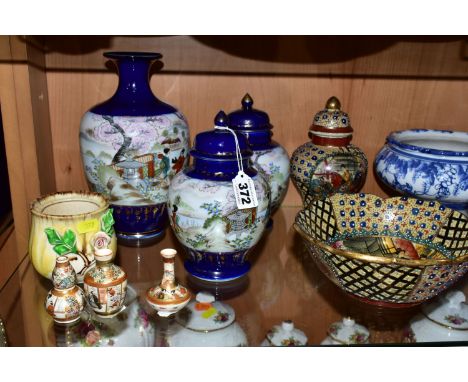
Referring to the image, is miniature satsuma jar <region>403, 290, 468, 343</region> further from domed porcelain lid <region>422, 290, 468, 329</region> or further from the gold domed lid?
the gold domed lid

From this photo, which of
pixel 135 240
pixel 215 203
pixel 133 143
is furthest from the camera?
pixel 135 240

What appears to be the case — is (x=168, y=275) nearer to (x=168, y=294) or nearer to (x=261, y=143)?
(x=168, y=294)

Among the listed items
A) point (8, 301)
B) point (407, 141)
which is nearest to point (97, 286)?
point (8, 301)

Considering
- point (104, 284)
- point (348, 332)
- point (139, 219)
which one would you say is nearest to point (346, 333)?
point (348, 332)

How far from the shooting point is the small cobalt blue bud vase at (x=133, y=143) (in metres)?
0.92

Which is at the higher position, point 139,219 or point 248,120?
point 248,120

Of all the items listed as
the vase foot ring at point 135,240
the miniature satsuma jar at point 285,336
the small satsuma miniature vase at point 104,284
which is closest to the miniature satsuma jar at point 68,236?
the small satsuma miniature vase at point 104,284

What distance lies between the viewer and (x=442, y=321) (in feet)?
2.58

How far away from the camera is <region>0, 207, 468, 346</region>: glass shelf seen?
0.75m

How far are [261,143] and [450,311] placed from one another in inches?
17.9

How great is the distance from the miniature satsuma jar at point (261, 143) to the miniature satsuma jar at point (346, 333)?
34 centimetres

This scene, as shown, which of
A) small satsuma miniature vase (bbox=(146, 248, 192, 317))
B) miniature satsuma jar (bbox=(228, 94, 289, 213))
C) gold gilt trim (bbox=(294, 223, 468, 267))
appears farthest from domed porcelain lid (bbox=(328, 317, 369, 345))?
miniature satsuma jar (bbox=(228, 94, 289, 213))

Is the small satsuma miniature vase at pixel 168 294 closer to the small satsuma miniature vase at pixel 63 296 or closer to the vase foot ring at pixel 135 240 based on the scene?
the small satsuma miniature vase at pixel 63 296

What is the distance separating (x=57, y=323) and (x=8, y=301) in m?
0.13
